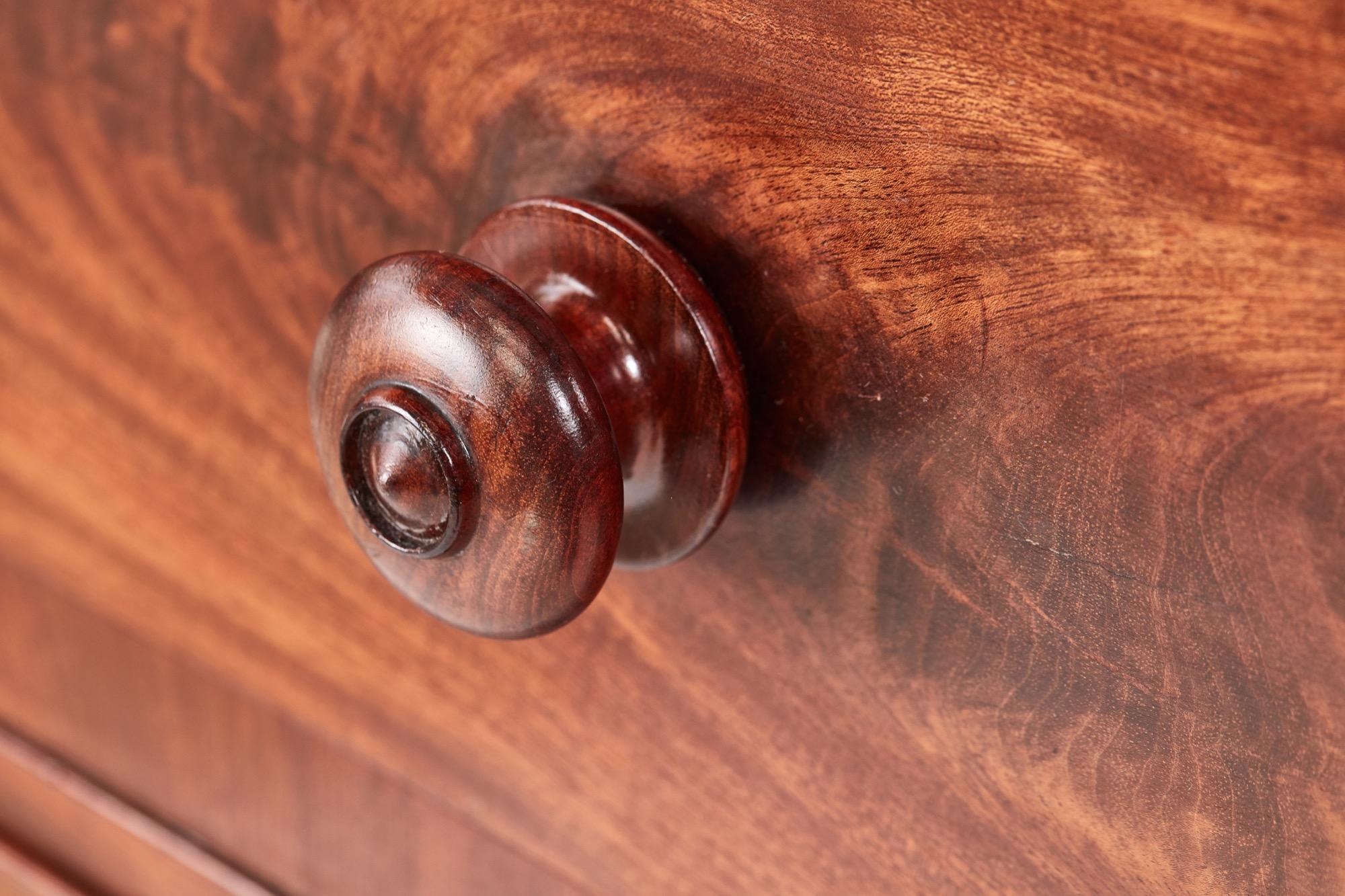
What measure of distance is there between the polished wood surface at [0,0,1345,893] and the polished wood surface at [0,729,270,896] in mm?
128

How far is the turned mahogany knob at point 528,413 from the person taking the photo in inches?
8.5

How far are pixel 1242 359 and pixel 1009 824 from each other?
115mm

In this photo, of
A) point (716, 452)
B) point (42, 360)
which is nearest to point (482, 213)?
point (716, 452)

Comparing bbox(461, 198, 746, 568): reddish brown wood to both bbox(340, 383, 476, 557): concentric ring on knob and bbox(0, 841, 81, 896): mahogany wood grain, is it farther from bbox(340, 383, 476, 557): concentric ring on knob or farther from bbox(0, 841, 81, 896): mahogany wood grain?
bbox(0, 841, 81, 896): mahogany wood grain

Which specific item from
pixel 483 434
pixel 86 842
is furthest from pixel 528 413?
pixel 86 842

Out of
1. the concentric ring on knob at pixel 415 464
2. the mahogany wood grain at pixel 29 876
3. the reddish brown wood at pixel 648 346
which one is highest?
the reddish brown wood at pixel 648 346

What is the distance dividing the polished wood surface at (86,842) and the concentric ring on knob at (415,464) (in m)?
0.32

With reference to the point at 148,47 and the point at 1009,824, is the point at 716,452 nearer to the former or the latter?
the point at 1009,824

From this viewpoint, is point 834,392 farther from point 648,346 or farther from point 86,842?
point 86,842

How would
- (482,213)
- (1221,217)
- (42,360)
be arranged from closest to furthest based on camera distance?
(1221,217), (482,213), (42,360)

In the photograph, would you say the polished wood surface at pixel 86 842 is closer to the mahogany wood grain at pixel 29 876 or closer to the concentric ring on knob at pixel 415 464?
the mahogany wood grain at pixel 29 876

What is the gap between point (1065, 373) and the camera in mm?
213

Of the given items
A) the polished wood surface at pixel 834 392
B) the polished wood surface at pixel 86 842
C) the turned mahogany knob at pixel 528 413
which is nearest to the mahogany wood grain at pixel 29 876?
the polished wood surface at pixel 86 842

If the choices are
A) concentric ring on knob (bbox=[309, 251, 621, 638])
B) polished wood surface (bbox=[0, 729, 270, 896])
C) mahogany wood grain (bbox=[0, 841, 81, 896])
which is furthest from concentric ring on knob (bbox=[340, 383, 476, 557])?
mahogany wood grain (bbox=[0, 841, 81, 896])
